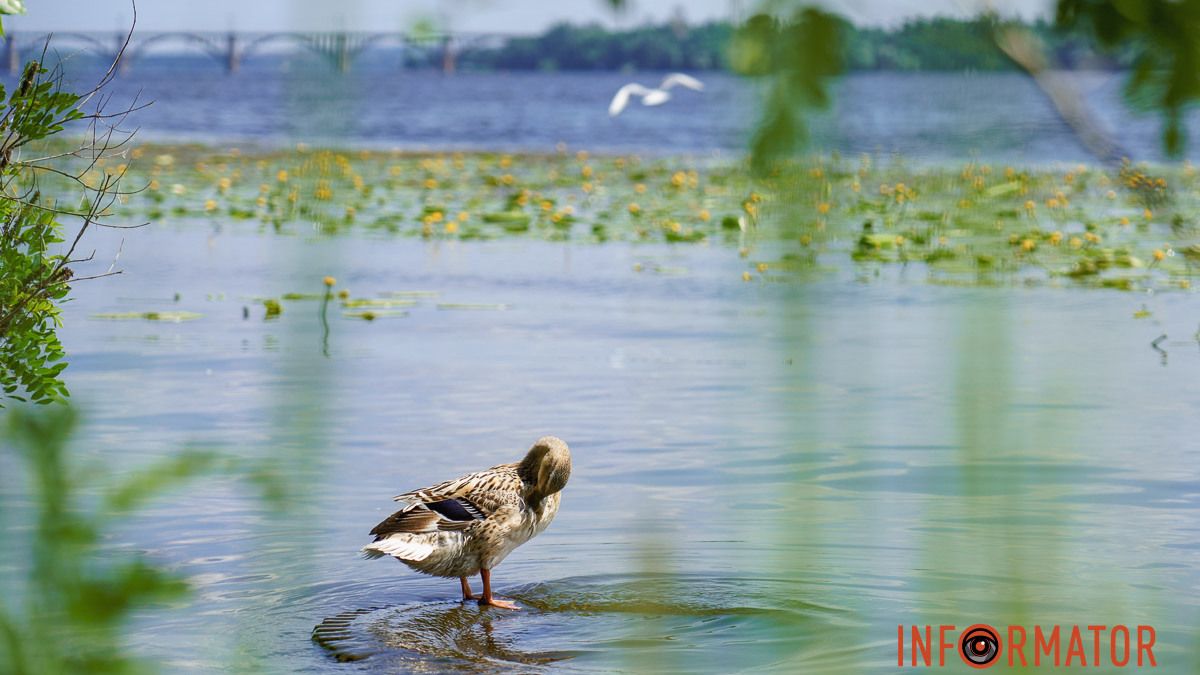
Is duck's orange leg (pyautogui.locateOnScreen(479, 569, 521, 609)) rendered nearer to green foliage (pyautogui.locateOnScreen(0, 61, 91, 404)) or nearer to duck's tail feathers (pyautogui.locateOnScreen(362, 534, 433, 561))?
duck's tail feathers (pyautogui.locateOnScreen(362, 534, 433, 561))

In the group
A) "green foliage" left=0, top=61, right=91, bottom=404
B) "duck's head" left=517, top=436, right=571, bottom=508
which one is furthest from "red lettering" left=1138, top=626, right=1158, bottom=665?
"green foliage" left=0, top=61, right=91, bottom=404

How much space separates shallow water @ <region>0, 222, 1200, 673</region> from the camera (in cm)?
122

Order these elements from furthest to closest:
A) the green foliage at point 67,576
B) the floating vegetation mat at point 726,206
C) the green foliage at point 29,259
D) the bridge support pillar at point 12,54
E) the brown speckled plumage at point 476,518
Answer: the brown speckled plumage at point 476,518, the green foliage at point 29,259, the bridge support pillar at point 12,54, the green foliage at point 67,576, the floating vegetation mat at point 726,206

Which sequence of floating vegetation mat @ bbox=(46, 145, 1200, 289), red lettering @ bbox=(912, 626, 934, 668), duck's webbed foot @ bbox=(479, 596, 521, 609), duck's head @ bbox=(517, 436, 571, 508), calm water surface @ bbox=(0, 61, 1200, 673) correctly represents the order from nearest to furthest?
floating vegetation mat @ bbox=(46, 145, 1200, 289)
calm water surface @ bbox=(0, 61, 1200, 673)
red lettering @ bbox=(912, 626, 934, 668)
duck's webbed foot @ bbox=(479, 596, 521, 609)
duck's head @ bbox=(517, 436, 571, 508)

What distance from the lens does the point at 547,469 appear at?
16.0ft

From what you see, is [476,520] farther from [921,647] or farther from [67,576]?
[67,576]

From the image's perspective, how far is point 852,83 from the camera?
100 cm

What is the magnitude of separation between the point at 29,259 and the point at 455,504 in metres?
2.45

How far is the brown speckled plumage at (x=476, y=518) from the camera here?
4648 mm

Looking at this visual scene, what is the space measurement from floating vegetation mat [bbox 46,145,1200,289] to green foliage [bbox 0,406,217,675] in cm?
35

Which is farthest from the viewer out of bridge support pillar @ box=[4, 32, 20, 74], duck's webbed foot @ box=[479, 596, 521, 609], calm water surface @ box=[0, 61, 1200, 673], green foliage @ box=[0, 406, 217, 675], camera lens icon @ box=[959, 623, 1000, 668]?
duck's webbed foot @ box=[479, 596, 521, 609]

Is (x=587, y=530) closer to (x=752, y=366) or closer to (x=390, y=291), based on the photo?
(x=752, y=366)

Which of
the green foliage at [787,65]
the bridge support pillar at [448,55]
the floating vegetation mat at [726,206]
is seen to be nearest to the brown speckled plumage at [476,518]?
the floating vegetation mat at [726,206]

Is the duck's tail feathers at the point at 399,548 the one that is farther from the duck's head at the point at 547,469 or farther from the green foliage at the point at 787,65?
the green foliage at the point at 787,65
